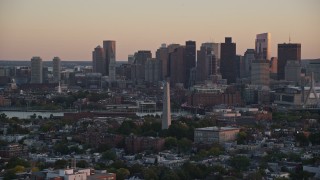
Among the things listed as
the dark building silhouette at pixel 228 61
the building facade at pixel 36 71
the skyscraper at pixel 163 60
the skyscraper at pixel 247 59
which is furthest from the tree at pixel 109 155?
the skyscraper at pixel 247 59

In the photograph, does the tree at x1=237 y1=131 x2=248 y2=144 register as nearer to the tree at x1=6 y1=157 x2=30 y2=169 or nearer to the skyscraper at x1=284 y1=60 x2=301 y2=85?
the tree at x1=6 y1=157 x2=30 y2=169

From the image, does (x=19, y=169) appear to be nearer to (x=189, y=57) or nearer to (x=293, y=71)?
(x=293, y=71)

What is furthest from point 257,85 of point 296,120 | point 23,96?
point 296,120

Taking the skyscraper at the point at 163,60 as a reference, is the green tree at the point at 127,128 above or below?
below

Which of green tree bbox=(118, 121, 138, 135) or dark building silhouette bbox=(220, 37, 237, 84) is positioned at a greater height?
dark building silhouette bbox=(220, 37, 237, 84)

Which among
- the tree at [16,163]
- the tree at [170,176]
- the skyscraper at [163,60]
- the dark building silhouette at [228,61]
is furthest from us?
the skyscraper at [163,60]

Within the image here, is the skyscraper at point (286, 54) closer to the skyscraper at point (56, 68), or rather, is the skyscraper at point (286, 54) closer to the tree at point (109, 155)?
the skyscraper at point (56, 68)

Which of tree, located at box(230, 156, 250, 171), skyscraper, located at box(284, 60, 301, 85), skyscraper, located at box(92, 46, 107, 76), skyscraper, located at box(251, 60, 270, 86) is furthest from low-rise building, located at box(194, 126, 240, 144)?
skyscraper, located at box(92, 46, 107, 76)
